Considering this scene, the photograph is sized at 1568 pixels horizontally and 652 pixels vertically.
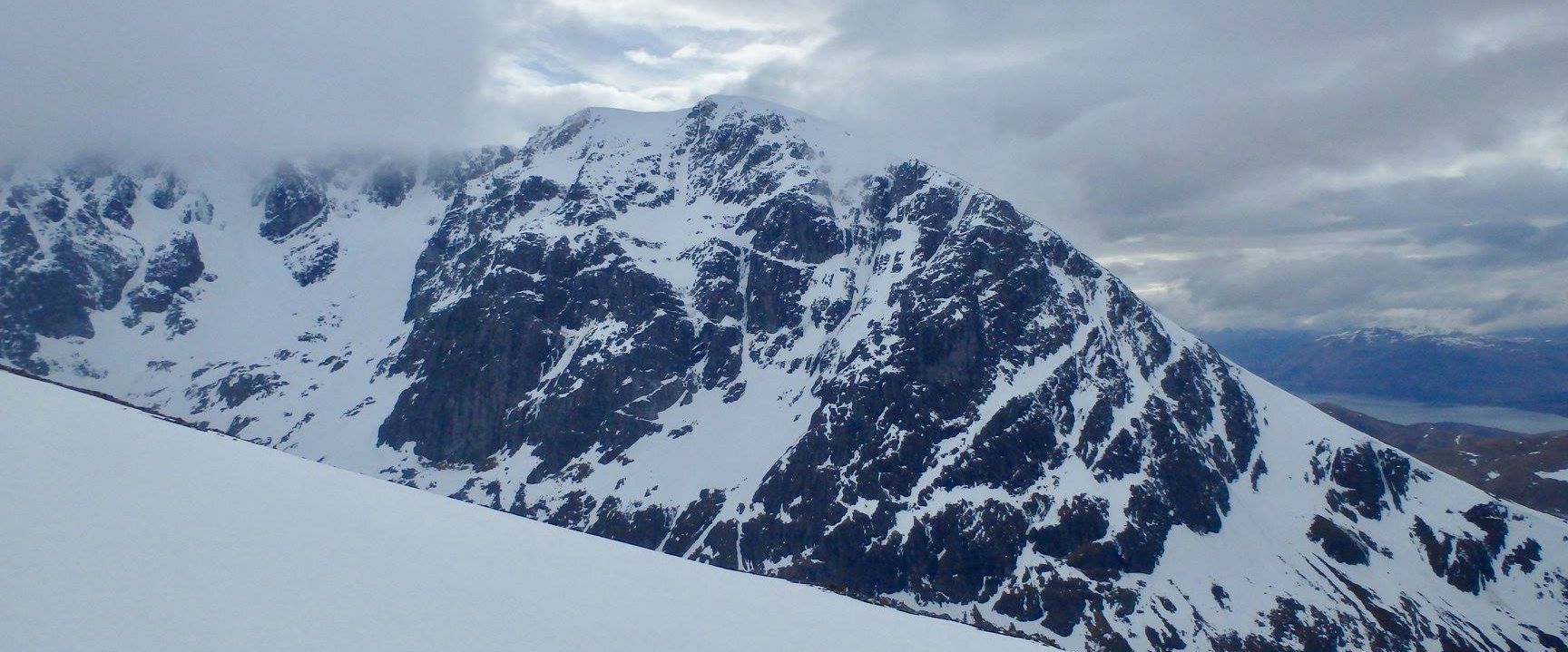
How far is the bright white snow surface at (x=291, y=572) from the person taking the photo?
670cm

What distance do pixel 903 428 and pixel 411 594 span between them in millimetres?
147038

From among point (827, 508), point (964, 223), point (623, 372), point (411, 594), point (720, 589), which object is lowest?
point (827, 508)

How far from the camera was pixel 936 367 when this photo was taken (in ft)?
518

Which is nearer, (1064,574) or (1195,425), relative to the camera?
(1064,574)

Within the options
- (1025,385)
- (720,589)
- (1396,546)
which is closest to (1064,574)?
(1025,385)

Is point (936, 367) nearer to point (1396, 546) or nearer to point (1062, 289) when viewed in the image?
point (1062, 289)

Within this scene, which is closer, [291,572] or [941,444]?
[291,572]

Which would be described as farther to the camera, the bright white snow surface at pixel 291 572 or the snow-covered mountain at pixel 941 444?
the snow-covered mountain at pixel 941 444

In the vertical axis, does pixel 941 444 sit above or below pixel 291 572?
below

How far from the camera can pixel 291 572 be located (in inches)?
321

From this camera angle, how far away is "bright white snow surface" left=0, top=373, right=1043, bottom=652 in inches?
264

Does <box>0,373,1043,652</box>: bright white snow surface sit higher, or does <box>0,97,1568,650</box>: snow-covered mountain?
<box>0,373,1043,652</box>: bright white snow surface

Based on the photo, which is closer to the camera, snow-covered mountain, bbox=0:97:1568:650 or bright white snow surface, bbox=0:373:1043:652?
bright white snow surface, bbox=0:373:1043:652

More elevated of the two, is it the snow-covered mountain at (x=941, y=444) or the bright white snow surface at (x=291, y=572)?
the bright white snow surface at (x=291, y=572)
